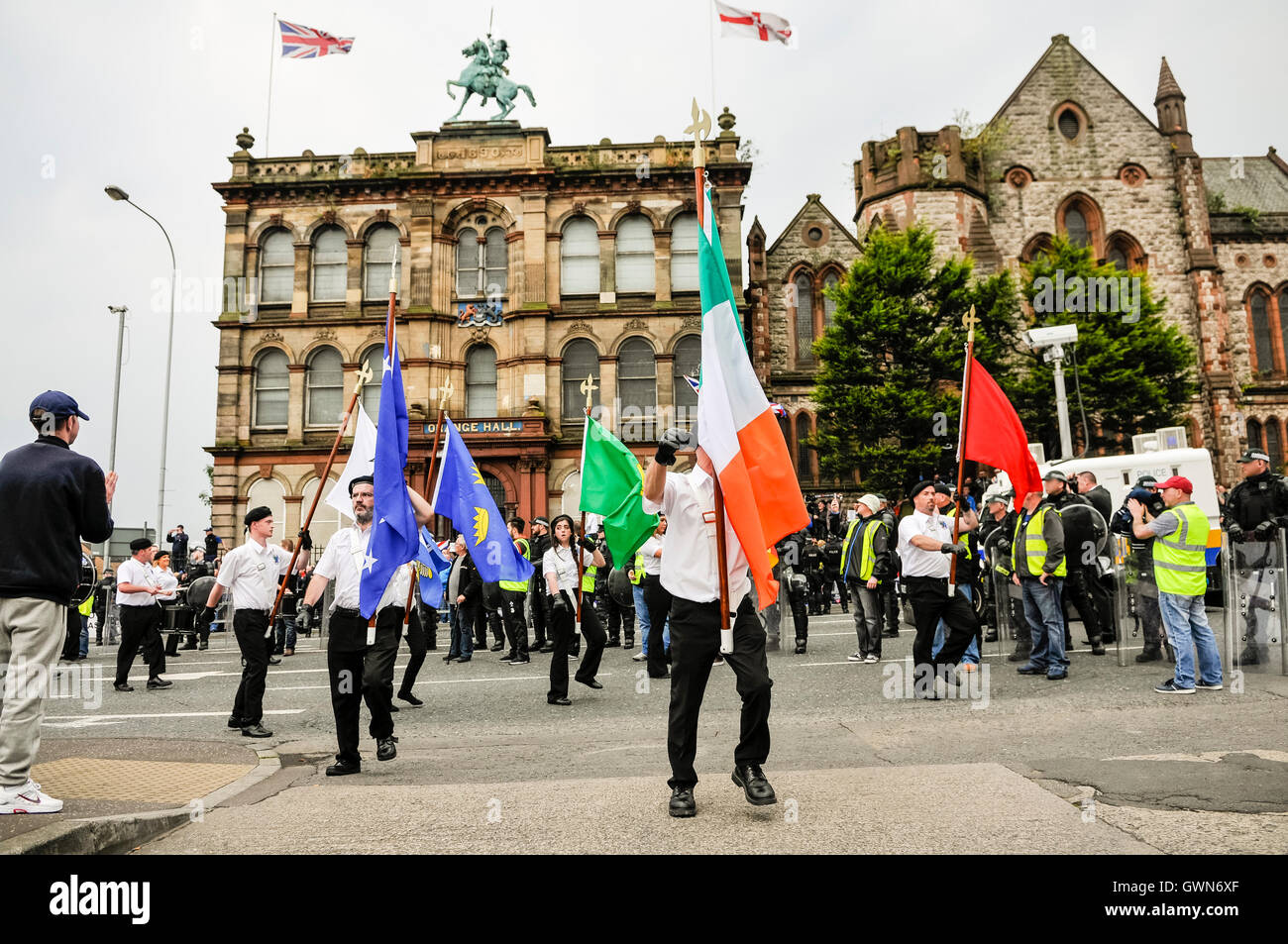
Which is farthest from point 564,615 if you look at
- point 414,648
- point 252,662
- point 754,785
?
point 754,785

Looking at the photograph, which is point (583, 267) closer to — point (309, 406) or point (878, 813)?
point (309, 406)

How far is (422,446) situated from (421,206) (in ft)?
30.6

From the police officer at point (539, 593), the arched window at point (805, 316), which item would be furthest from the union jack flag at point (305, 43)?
the police officer at point (539, 593)

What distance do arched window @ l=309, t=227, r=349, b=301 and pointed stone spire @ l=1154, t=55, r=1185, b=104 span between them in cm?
3342

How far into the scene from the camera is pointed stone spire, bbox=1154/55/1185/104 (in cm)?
3844

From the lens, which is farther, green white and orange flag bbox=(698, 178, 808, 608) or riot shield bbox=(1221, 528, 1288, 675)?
riot shield bbox=(1221, 528, 1288, 675)

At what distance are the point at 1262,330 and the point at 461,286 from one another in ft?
111

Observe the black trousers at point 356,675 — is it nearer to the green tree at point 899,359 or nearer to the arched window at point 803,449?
the green tree at point 899,359

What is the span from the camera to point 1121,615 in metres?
11.3

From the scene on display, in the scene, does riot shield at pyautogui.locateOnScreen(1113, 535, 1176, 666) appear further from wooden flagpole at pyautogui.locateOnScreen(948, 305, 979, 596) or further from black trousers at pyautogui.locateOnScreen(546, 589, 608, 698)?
Result: black trousers at pyautogui.locateOnScreen(546, 589, 608, 698)

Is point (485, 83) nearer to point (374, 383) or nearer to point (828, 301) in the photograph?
point (374, 383)

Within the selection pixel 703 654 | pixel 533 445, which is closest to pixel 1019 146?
pixel 533 445

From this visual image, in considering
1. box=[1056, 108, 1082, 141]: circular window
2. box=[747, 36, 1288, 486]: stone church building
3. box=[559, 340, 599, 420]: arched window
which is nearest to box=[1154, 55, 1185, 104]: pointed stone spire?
box=[747, 36, 1288, 486]: stone church building

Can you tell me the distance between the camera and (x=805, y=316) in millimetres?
37531
